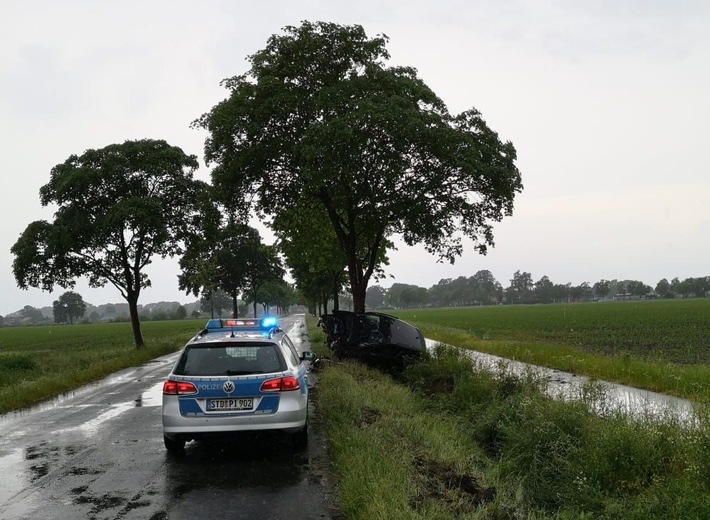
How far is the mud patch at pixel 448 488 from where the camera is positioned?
193 inches

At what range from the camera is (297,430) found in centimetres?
719

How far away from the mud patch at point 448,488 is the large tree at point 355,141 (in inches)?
374

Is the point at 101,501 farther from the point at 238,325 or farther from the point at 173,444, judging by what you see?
the point at 238,325

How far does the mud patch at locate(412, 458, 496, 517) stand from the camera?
490cm

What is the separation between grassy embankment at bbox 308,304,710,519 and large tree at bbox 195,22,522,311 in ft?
24.8

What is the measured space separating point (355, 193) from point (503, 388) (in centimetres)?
869

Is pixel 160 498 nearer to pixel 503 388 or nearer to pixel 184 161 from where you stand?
pixel 503 388

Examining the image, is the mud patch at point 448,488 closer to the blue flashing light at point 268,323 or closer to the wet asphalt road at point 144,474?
the wet asphalt road at point 144,474

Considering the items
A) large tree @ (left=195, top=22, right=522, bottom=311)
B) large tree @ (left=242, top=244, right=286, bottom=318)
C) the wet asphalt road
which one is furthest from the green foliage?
the wet asphalt road

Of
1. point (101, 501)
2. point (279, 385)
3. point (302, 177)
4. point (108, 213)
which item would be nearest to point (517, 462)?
point (279, 385)

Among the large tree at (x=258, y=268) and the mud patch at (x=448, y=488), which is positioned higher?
the large tree at (x=258, y=268)

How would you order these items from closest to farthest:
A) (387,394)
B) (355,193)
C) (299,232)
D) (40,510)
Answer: (40,510) → (387,394) → (355,193) → (299,232)

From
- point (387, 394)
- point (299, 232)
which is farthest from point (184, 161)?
point (387, 394)

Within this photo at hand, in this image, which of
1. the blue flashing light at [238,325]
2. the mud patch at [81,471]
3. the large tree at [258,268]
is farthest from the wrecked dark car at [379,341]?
the large tree at [258,268]
